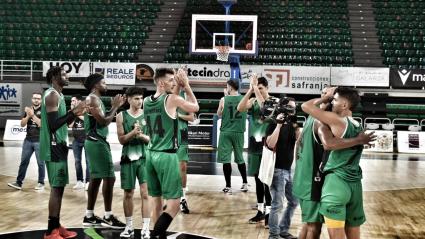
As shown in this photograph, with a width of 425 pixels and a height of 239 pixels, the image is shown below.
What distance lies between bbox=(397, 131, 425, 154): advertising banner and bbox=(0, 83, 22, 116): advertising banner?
14.6 metres

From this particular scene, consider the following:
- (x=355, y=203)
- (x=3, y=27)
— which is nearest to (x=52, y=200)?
(x=355, y=203)

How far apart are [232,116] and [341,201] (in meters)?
4.68

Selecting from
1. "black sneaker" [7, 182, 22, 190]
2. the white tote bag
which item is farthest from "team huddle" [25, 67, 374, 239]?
"black sneaker" [7, 182, 22, 190]

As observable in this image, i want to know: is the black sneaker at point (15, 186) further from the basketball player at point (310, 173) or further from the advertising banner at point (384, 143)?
the advertising banner at point (384, 143)

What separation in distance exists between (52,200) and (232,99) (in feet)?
12.4

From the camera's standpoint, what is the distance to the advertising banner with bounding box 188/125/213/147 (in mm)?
18422

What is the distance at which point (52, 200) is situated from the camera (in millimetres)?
5906

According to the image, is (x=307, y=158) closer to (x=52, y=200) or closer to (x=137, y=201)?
(x=52, y=200)

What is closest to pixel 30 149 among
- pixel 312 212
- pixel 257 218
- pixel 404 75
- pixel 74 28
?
pixel 257 218

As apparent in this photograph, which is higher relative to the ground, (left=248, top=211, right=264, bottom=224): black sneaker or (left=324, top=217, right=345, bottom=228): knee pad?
(left=324, top=217, right=345, bottom=228): knee pad

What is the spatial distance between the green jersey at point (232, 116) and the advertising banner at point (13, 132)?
11.7 meters

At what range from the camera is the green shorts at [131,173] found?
629 cm

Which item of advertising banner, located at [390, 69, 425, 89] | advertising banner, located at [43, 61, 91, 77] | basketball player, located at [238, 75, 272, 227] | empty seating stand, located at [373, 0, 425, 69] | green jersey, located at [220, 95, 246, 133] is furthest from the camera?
empty seating stand, located at [373, 0, 425, 69]

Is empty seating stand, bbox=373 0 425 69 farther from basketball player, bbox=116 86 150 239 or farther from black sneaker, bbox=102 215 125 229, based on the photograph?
A: black sneaker, bbox=102 215 125 229
